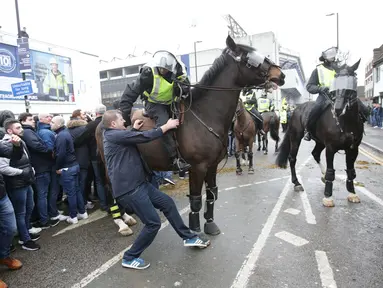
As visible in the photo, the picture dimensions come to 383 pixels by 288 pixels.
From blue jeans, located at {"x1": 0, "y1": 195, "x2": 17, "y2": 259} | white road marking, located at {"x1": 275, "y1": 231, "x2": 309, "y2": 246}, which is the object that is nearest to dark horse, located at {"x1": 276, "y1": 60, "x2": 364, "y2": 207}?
white road marking, located at {"x1": 275, "y1": 231, "x2": 309, "y2": 246}

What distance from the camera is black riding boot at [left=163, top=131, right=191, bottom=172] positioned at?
3.68 m

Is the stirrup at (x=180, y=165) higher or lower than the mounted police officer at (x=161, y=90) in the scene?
lower

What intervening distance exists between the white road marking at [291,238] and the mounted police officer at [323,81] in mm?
2616

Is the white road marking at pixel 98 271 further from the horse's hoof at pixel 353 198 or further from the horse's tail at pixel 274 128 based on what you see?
the horse's tail at pixel 274 128

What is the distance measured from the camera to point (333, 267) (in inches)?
124

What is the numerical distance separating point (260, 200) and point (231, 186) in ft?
4.28

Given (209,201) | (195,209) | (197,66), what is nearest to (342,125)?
(209,201)

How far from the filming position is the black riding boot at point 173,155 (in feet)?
12.1

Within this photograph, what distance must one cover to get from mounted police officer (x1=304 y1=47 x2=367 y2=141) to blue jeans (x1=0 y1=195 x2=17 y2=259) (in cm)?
539

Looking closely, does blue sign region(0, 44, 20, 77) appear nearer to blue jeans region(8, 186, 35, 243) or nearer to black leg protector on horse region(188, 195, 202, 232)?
blue jeans region(8, 186, 35, 243)

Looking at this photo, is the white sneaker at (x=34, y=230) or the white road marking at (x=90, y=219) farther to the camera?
the white road marking at (x=90, y=219)

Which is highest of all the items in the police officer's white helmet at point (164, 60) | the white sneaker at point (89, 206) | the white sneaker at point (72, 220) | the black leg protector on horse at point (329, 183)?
the police officer's white helmet at point (164, 60)

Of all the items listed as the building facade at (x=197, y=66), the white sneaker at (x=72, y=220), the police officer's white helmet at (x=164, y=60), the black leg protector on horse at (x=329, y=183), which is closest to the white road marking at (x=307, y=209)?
the black leg protector on horse at (x=329, y=183)

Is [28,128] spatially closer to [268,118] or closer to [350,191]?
[350,191]
